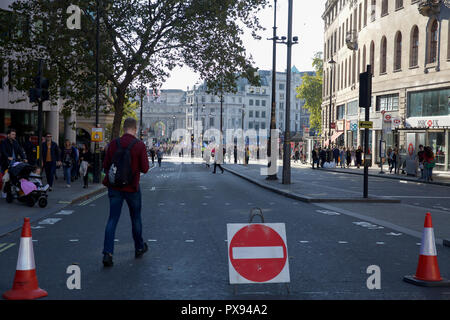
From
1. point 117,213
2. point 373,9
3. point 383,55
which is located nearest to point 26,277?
point 117,213

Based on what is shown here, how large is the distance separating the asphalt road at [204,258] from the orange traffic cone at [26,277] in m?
0.21

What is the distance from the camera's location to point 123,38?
83.5 ft

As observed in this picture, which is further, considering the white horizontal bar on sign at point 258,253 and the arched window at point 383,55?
the arched window at point 383,55

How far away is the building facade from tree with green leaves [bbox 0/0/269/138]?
13.2 meters

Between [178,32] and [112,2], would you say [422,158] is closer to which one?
[178,32]

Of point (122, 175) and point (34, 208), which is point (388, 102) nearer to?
point (34, 208)

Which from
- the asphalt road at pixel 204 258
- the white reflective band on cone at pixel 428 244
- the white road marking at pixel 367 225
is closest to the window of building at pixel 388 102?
the asphalt road at pixel 204 258

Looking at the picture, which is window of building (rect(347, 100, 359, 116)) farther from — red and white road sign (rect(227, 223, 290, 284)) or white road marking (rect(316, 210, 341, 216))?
red and white road sign (rect(227, 223, 290, 284))

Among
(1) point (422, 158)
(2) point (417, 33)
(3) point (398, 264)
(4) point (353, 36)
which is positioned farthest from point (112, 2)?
(4) point (353, 36)

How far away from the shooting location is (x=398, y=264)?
7.00 meters

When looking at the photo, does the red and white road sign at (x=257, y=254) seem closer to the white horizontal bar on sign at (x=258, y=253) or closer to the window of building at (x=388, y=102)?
the white horizontal bar on sign at (x=258, y=253)

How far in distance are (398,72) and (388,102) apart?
9.14 feet

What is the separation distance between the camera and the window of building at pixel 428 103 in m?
34.4
